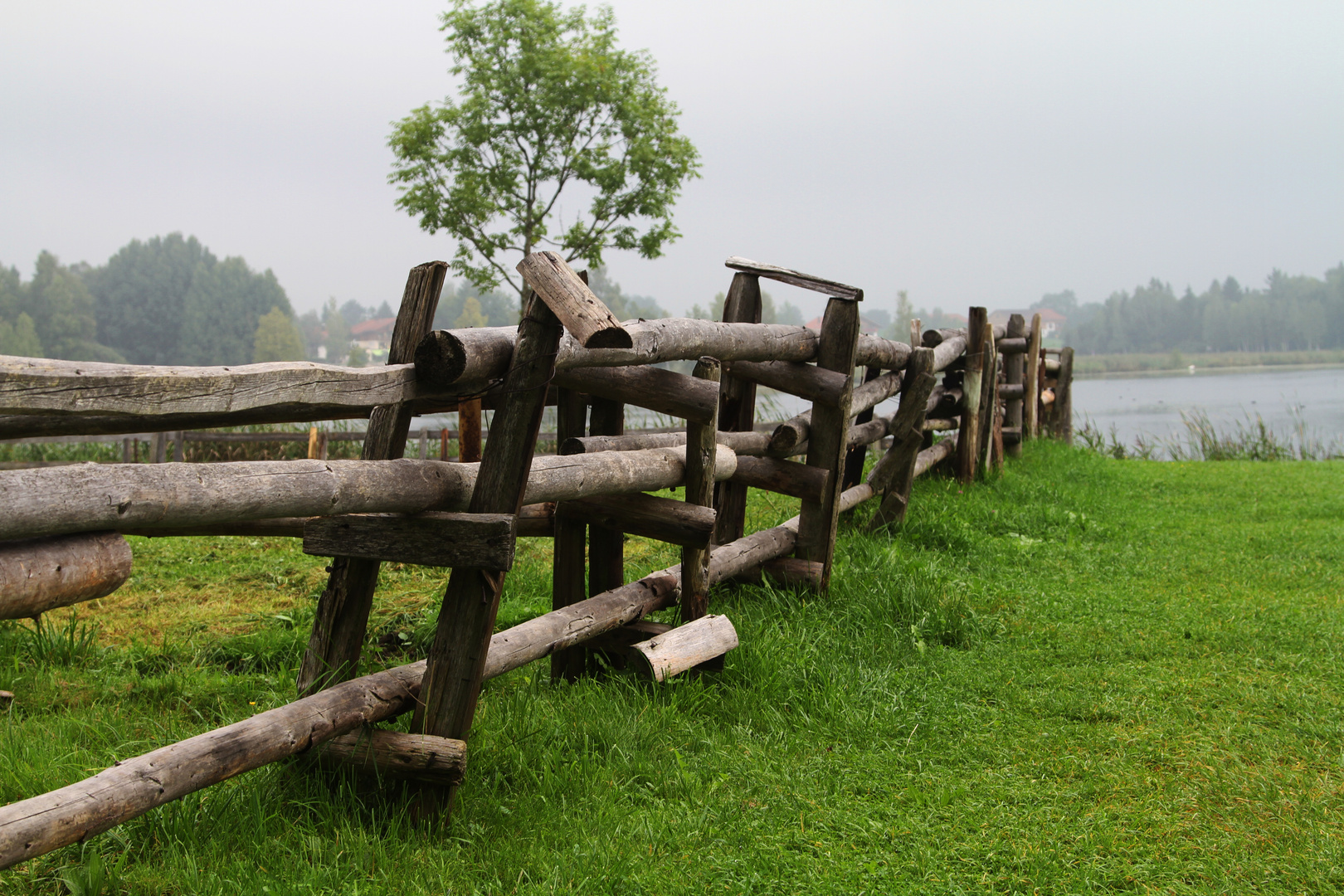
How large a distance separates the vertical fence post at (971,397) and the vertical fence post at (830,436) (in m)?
4.13

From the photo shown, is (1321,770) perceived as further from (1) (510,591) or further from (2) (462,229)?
(2) (462,229)

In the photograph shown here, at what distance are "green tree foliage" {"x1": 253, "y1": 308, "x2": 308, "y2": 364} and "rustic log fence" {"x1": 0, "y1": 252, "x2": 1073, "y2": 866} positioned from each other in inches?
3557

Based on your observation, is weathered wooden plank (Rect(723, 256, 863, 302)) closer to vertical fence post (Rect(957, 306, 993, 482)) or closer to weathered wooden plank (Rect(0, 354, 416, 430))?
weathered wooden plank (Rect(0, 354, 416, 430))

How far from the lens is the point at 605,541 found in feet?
13.8

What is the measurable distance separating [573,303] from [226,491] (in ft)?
3.45

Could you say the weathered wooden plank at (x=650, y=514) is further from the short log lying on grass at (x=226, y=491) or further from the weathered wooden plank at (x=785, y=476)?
the weathered wooden plank at (x=785, y=476)

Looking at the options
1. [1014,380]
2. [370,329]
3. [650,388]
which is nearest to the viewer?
[650,388]

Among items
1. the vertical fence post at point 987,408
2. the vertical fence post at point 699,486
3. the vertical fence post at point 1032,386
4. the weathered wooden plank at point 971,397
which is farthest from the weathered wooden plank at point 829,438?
the vertical fence post at point 1032,386

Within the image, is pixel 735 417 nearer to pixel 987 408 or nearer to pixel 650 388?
pixel 650 388

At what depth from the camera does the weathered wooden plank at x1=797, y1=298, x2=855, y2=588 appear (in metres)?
5.44

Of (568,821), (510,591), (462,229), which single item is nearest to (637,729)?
(568,821)

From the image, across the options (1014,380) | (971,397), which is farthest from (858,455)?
(1014,380)

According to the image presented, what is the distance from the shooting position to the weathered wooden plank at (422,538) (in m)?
2.78

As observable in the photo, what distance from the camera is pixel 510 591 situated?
19.5ft
